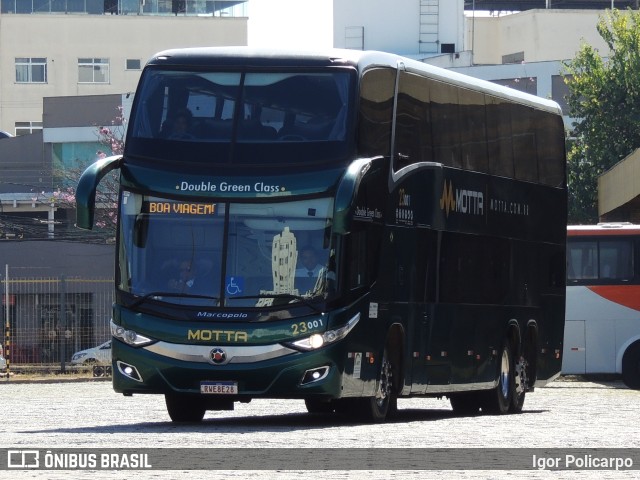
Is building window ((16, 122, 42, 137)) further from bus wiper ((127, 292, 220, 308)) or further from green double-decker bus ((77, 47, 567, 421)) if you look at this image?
bus wiper ((127, 292, 220, 308))

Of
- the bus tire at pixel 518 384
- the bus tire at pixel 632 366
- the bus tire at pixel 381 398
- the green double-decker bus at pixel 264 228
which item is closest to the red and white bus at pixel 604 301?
the bus tire at pixel 632 366

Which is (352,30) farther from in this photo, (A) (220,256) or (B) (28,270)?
(A) (220,256)

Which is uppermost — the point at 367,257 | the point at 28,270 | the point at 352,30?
the point at 352,30

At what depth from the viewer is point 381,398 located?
66.1 feet

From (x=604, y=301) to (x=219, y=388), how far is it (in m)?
22.1

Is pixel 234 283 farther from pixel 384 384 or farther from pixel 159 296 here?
pixel 384 384

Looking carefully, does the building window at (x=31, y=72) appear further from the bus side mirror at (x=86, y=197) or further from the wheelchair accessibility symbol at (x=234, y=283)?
the wheelchair accessibility symbol at (x=234, y=283)

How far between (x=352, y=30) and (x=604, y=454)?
72905 millimetres

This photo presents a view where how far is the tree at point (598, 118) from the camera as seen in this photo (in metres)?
53.5

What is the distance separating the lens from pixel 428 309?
21.6 metres

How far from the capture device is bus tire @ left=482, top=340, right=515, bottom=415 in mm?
24641

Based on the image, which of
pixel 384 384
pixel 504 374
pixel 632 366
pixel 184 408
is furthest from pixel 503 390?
pixel 632 366

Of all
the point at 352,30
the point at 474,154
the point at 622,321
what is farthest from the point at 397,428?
the point at 352,30

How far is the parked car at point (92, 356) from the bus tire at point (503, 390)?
1770 centimetres
